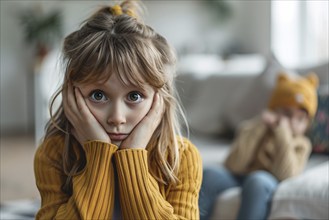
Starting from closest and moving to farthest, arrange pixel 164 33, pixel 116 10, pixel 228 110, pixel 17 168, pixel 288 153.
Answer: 1. pixel 116 10
2. pixel 288 153
3. pixel 228 110
4. pixel 17 168
5. pixel 164 33

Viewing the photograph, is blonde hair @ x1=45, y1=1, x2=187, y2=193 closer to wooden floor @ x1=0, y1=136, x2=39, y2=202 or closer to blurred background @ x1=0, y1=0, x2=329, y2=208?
wooden floor @ x1=0, y1=136, x2=39, y2=202

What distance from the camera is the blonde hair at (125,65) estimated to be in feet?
3.41

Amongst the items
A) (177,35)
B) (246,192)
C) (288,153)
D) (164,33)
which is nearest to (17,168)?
(288,153)

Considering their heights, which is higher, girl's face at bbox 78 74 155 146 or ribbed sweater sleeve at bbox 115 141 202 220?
girl's face at bbox 78 74 155 146

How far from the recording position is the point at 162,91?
1.12 meters

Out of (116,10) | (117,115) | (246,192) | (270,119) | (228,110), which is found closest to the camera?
(117,115)

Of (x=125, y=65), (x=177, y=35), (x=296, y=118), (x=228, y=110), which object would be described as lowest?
(x=177, y=35)

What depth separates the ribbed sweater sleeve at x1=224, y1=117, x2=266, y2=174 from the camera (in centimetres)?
202

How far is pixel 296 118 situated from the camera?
2.15 m

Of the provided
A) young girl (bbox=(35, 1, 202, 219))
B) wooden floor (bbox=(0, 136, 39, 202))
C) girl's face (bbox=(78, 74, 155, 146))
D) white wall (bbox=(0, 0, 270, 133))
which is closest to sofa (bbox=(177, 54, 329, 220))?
young girl (bbox=(35, 1, 202, 219))

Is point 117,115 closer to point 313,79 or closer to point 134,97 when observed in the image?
point 134,97

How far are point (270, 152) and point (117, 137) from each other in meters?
1.08

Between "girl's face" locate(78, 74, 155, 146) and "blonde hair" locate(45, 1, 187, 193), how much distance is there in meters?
0.02

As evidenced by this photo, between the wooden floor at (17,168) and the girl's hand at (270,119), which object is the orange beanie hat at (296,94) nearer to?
the girl's hand at (270,119)
